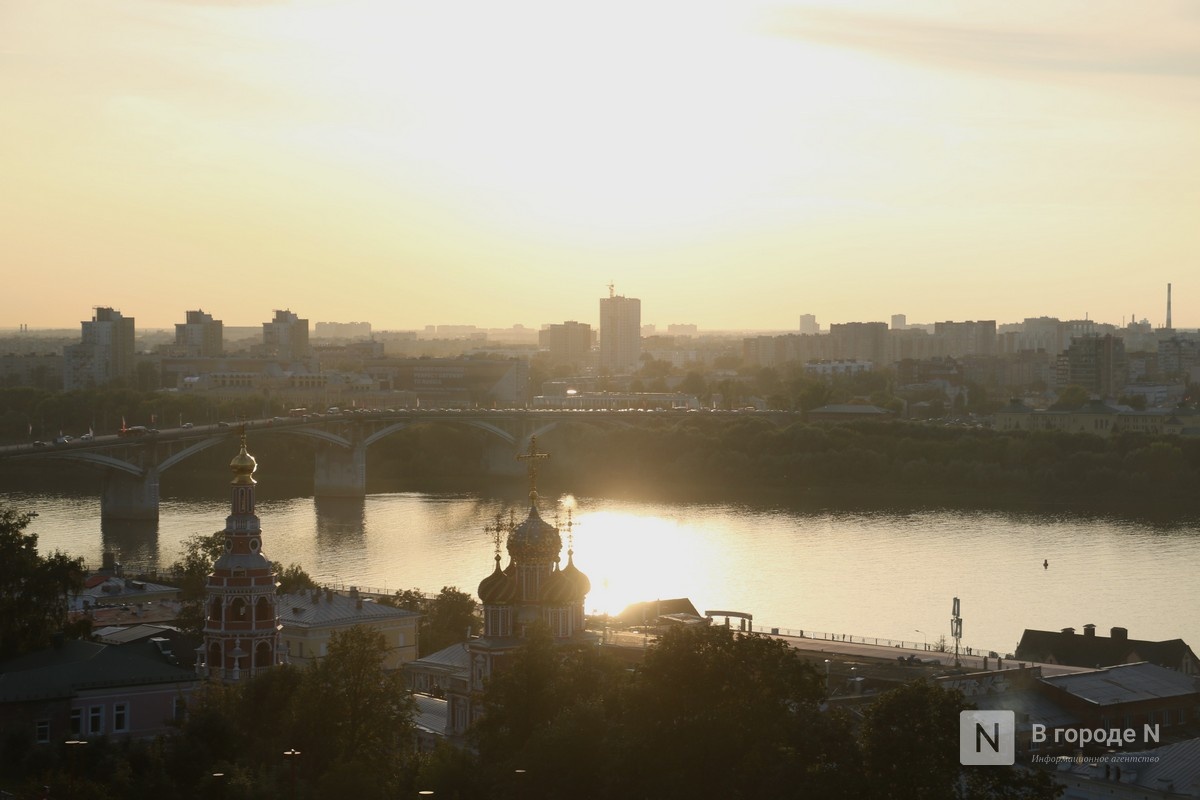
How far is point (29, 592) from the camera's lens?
58.6 ft

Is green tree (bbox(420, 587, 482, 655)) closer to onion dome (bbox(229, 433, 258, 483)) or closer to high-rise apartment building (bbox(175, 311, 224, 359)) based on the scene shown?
onion dome (bbox(229, 433, 258, 483))

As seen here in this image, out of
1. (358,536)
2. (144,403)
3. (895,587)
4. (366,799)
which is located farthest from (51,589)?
(144,403)

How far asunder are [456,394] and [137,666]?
74.3 m

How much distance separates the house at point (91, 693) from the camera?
15.5m

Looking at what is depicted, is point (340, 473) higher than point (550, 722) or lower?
lower

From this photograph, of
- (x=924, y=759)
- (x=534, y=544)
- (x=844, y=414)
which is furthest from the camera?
(x=844, y=414)

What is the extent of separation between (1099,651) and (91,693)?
1021 centimetres

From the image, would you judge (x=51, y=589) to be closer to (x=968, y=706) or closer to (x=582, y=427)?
(x=968, y=706)

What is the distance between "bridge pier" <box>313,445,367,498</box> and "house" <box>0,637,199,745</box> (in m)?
31.4

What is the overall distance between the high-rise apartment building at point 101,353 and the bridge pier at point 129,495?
47964 millimetres

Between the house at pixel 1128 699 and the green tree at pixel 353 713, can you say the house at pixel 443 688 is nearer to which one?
the green tree at pixel 353 713

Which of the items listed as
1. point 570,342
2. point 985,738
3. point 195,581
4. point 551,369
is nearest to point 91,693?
point 195,581

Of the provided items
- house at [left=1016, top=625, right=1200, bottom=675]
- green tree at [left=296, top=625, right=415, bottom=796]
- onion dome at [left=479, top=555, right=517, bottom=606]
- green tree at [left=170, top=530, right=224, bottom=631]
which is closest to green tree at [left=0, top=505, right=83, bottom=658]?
green tree at [left=170, top=530, right=224, bottom=631]

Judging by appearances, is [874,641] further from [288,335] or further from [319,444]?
[288,335]
